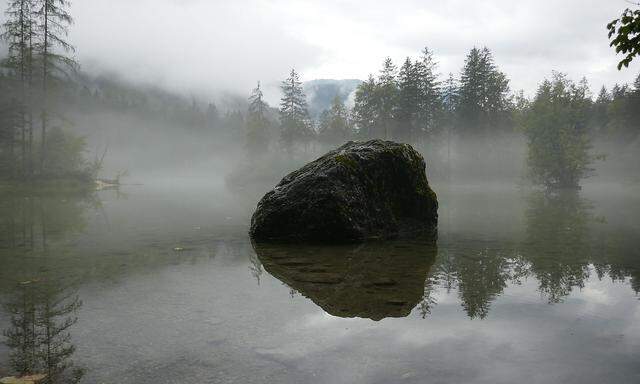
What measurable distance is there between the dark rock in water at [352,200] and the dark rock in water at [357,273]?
591mm

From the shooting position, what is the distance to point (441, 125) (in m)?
63.8

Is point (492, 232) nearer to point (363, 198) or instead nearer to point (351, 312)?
point (363, 198)

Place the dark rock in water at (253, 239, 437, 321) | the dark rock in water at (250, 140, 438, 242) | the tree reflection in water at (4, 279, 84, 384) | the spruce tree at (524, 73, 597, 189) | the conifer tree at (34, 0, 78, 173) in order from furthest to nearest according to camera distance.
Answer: the spruce tree at (524, 73, 597, 189), the conifer tree at (34, 0, 78, 173), the dark rock in water at (250, 140, 438, 242), the dark rock in water at (253, 239, 437, 321), the tree reflection in water at (4, 279, 84, 384)

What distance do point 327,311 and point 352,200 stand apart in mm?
5343

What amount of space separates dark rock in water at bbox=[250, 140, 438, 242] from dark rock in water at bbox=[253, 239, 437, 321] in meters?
0.59

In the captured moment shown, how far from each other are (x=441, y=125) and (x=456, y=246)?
58.4 m

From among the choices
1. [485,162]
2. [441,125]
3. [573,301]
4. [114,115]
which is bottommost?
[573,301]

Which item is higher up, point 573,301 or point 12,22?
point 12,22

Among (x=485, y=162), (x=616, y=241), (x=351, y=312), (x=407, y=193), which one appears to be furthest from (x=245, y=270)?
(x=485, y=162)

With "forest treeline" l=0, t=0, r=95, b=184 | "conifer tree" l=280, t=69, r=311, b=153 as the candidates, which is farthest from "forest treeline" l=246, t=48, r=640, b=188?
"forest treeline" l=0, t=0, r=95, b=184

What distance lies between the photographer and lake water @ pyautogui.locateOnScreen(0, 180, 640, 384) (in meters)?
3.21

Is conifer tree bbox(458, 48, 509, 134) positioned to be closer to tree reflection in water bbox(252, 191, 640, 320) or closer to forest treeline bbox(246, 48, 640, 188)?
forest treeline bbox(246, 48, 640, 188)

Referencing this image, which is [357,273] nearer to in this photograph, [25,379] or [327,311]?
[327,311]

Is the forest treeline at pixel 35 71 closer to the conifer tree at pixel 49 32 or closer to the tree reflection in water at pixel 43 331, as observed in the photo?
the conifer tree at pixel 49 32
